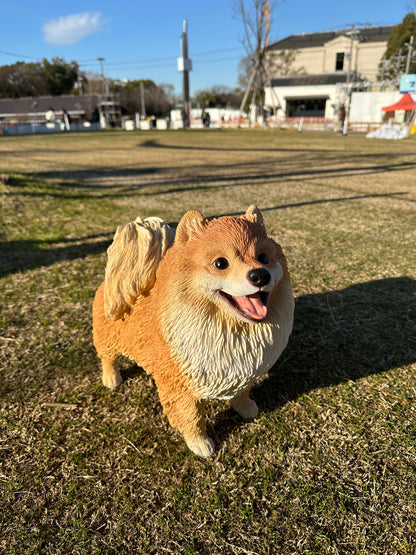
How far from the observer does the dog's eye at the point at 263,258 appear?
55.5 inches

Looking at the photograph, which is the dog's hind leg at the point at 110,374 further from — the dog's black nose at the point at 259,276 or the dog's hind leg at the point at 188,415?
the dog's black nose at the point at 259,276

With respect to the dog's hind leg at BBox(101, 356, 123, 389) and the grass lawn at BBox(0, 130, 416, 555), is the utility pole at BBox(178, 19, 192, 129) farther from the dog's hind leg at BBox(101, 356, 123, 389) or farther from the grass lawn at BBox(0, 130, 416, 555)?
the dog's hind leg at BBox(101, 356, 123, 389)

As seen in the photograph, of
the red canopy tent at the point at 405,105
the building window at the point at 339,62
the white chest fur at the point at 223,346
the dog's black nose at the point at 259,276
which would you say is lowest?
the white chest fur at the point at 223,346

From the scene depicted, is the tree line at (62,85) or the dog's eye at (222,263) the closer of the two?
the dog's eye at (222,263)

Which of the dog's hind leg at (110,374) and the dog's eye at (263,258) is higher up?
the dog's eye at (263,258)

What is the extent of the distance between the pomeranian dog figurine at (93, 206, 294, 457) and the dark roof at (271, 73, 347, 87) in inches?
2013

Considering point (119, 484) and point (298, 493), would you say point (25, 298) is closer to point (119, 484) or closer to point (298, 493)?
point (119, 484)

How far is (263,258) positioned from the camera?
4.67 ft

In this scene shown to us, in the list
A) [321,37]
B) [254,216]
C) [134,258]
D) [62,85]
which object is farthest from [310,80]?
[134,258]

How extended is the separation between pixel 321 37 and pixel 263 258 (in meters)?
65.2

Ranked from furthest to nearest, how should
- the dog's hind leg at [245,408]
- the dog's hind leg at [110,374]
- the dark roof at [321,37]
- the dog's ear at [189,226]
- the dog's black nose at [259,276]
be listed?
the dark roof at [321,37] → the dog's hind leg at [110,374] → the dog's hind leg at [245,408] → the dog's ear at [189,226] → the dog's black nose at [259,276]

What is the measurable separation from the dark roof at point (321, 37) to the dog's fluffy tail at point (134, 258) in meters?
60.2

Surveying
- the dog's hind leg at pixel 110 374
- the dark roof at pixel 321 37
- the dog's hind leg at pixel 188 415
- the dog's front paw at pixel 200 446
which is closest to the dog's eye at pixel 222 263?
the dog's hind leg at pixel 188 415

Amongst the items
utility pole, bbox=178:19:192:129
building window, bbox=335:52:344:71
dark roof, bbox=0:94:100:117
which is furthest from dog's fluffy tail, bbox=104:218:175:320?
building window, bbox=335:52:344:71
